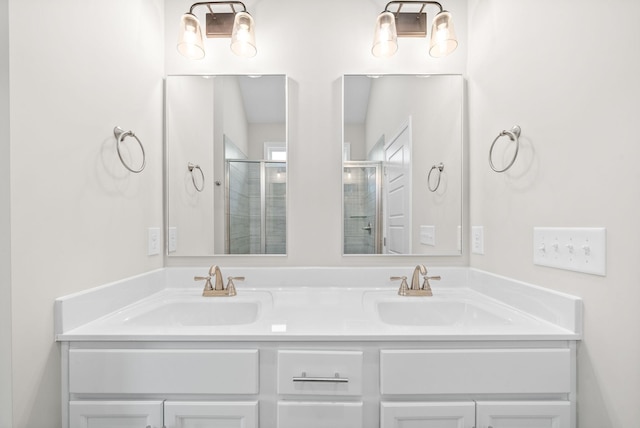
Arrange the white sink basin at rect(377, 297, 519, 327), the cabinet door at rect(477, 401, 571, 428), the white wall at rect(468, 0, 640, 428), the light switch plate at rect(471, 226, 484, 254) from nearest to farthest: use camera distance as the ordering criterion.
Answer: the white wall at rect(468, 0, 640, 428)
the cabinet door at rect(477, 401, 571, 428)
the white sink basin at rect(377, 297, 519, 327)
the light switch plate at rect(471, 226, 484, 254)

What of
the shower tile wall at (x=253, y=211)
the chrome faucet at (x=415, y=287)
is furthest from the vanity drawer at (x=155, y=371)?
the chrome faucet at (x=415, y=287)

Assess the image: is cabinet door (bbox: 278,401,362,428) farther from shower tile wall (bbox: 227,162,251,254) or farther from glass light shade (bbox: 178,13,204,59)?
glass light shade (bbox: 178,13,204,59)

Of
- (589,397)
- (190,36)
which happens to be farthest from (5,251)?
(589,397)

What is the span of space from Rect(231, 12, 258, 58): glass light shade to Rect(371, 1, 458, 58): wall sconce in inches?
21.1

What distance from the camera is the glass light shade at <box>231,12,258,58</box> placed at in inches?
51.3

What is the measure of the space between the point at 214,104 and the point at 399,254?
111 centimetres

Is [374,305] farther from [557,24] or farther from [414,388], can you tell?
[557,24]

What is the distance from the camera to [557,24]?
0.91m

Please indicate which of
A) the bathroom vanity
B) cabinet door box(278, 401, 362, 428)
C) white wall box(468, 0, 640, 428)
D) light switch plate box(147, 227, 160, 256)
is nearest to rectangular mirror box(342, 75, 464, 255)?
white wall box(468, 0, 640, 428)

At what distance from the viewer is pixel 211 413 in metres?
0.86

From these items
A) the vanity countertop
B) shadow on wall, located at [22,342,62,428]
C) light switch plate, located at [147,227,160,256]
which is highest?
light switch plate, located at [147,227,160,256]

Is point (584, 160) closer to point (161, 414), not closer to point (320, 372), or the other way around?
point (320, 372)

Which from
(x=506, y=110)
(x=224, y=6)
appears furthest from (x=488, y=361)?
(x=224, y=6)

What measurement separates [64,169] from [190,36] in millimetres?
794
